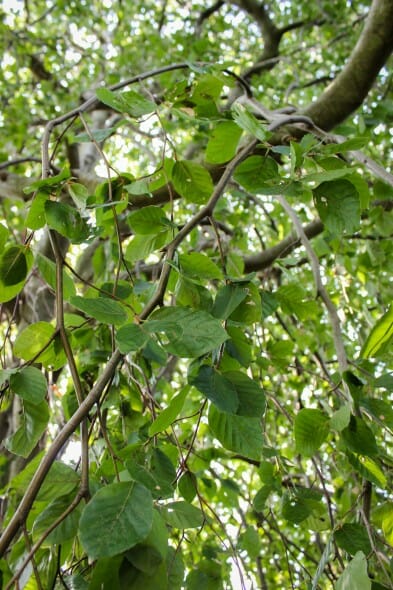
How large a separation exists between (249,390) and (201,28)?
383 cm

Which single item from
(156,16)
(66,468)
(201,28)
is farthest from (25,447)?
(156,16)

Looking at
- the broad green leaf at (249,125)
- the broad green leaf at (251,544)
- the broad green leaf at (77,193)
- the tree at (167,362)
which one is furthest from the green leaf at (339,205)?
the broad green leaf at (251,544)

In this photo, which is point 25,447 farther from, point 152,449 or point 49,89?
point 49,89

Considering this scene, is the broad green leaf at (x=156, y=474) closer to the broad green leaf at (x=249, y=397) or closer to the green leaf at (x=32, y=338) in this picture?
the broad green leaf at (x=249, y=397)

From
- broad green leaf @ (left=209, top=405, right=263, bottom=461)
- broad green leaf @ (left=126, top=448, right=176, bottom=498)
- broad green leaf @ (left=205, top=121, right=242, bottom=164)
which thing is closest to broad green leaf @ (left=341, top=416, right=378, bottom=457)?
broad green leaf @ (left=209, top=405, right=263, bottom=461)

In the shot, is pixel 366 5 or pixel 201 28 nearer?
pixel 366 5

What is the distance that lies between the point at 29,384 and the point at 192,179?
1.33ft

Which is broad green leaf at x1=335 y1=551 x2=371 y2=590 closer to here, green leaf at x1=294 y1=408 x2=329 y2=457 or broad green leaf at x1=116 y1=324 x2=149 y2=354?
green leaf at x1=294 y1=408 x2=329 y2=457

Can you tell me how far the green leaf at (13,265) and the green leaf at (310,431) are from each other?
0.41 m

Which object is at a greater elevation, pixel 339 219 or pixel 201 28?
pixel 201 28

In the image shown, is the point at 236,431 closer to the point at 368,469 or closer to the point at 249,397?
the point at 249,397

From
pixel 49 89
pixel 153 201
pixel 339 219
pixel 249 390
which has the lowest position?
pixel 249 390

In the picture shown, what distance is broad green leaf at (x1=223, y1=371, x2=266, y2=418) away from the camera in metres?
0.49

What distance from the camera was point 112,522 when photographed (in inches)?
14.7
